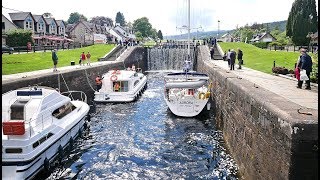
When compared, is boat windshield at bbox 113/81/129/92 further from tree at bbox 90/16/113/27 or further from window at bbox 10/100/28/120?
tree at bbox 90/16/113/27

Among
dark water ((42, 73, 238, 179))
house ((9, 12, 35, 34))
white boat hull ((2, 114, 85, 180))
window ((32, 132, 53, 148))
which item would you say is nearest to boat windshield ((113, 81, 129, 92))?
dark water ((42, 73, 238, 179))

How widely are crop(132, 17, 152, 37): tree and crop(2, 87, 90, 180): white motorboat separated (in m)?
134

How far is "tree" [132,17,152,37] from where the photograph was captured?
149 m

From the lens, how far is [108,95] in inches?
1066

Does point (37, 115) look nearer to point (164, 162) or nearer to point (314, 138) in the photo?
point (164, 162)

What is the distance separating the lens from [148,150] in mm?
15391

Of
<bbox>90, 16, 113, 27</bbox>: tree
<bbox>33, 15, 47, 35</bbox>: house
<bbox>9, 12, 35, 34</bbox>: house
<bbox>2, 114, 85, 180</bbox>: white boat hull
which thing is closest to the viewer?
<bbox>2, 114, 85, 180</bbox>: white boat hull

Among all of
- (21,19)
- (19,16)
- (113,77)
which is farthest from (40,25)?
(113,77)

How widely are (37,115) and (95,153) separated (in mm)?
3335

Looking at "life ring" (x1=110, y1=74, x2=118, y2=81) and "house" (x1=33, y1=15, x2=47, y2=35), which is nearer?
"life ring" (x1=110, y1=74, x2=118, y2=81)

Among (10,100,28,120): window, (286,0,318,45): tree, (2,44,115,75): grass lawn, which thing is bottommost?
(10,100,28,120): window

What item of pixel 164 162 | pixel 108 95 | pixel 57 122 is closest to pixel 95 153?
pixel 57 122

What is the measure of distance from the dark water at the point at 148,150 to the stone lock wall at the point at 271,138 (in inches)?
51.8

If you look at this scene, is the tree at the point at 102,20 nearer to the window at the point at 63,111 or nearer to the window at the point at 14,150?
the window at the point at 63,111
